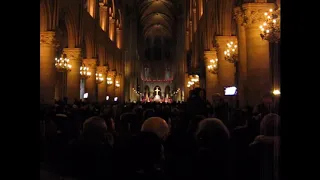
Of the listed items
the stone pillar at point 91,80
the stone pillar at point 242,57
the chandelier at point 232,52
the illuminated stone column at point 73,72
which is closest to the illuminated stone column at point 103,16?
the stone pillar at point 91,80

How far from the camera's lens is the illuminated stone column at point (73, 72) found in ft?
90.8

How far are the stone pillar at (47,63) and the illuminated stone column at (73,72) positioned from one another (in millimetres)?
5842

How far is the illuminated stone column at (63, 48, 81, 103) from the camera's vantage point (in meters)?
27.7

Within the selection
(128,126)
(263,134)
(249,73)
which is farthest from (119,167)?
(249,73)

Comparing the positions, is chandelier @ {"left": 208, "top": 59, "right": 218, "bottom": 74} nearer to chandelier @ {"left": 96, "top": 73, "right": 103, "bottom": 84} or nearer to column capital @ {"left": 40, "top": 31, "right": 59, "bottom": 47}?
column capital @ {"left": 40, "top": 31, "right": 59, "bottom": 47}

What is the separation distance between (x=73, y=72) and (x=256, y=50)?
1643cm

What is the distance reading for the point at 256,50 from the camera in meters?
15.7

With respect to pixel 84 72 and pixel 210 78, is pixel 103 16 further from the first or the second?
pixel 210 78

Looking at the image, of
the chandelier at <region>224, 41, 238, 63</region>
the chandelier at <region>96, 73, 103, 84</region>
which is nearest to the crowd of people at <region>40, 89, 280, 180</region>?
the chandelier at <region>224, 41, 238, 63</region>

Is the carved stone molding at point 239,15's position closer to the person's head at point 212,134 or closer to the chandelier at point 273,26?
the chandelier at point 273,26

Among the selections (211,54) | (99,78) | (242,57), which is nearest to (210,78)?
(211,54)

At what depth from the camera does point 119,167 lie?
15.6ft
